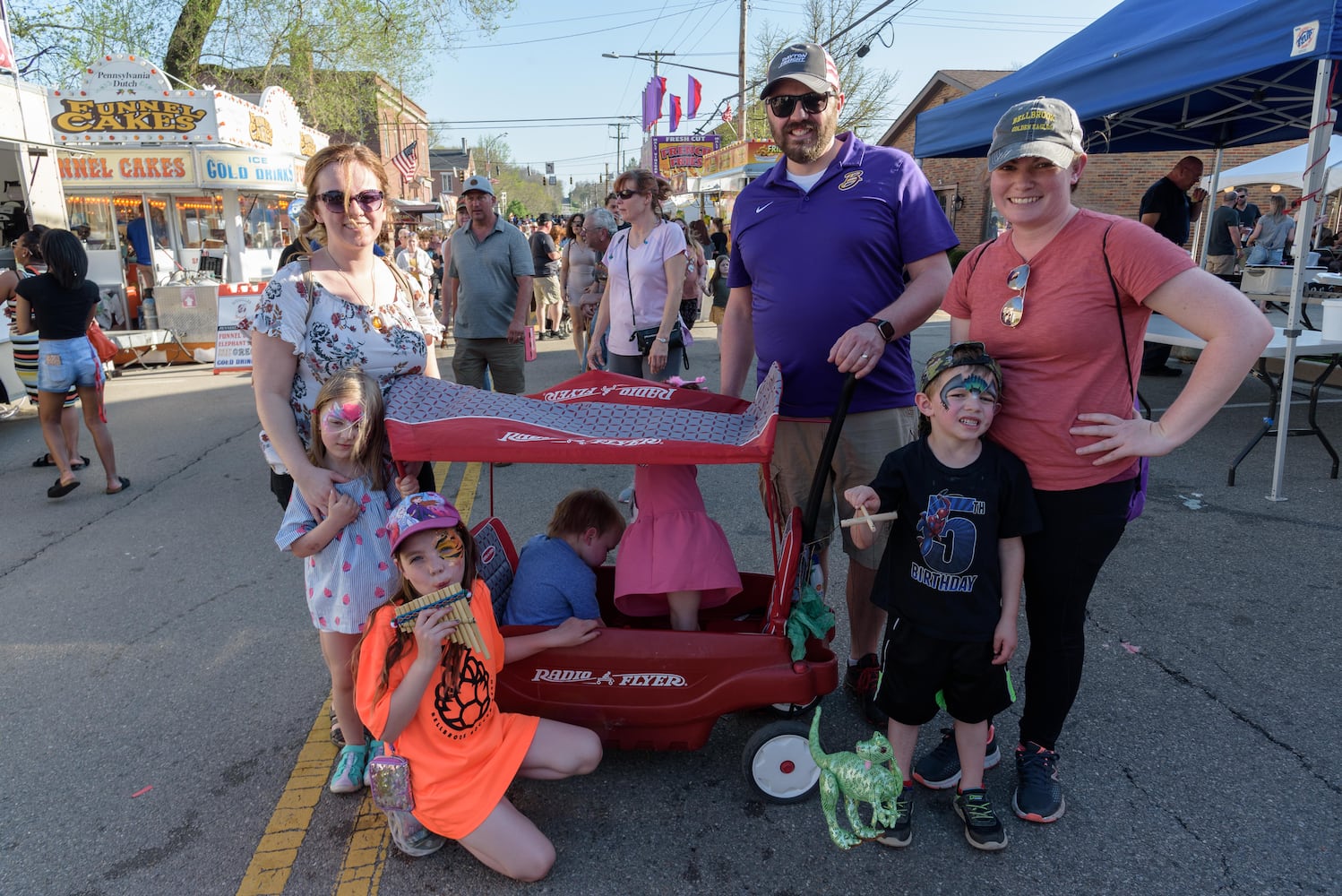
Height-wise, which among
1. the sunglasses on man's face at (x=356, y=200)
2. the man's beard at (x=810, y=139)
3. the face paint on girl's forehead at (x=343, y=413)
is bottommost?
the face paint on girl's forehead at (x=343, y=413)

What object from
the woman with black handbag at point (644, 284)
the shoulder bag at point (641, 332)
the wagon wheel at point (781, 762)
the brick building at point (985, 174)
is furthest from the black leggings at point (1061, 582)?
the brick building at point (985, 174)

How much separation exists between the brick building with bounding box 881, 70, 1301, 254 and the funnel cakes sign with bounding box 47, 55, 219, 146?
49.1 ft

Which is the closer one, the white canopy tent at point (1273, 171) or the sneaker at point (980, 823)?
the sneaker at point (980, 823)

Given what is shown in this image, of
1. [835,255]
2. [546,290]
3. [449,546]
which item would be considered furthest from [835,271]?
[546,290]

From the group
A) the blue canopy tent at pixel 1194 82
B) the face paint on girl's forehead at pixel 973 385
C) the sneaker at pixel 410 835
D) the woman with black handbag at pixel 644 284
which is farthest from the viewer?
the woman with black handbag at pixel 644 284

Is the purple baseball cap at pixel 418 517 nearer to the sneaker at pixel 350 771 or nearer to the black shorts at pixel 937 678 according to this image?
the sneaker at pixel 350 771

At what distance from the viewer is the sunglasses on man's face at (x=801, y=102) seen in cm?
260

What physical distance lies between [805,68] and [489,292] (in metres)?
3.70

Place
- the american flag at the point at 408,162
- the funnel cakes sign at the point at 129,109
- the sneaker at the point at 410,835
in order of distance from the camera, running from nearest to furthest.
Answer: the sneaker at the point at 410,835 < the funnel cakes sign at the point at 129,109 < the american flag at the point at 408,162

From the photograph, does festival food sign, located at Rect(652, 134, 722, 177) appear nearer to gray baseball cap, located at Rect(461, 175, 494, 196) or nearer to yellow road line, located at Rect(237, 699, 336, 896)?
gray baseball cap, located at Rect(461, 175, 494, 196)

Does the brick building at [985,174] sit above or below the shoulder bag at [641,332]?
above

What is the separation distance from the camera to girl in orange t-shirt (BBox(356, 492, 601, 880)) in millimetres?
2236

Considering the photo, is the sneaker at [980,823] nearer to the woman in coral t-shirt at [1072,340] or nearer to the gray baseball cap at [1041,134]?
the woman in coral t-shirt at [1072,340]

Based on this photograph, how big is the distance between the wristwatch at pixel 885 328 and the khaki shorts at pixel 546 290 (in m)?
10.8
